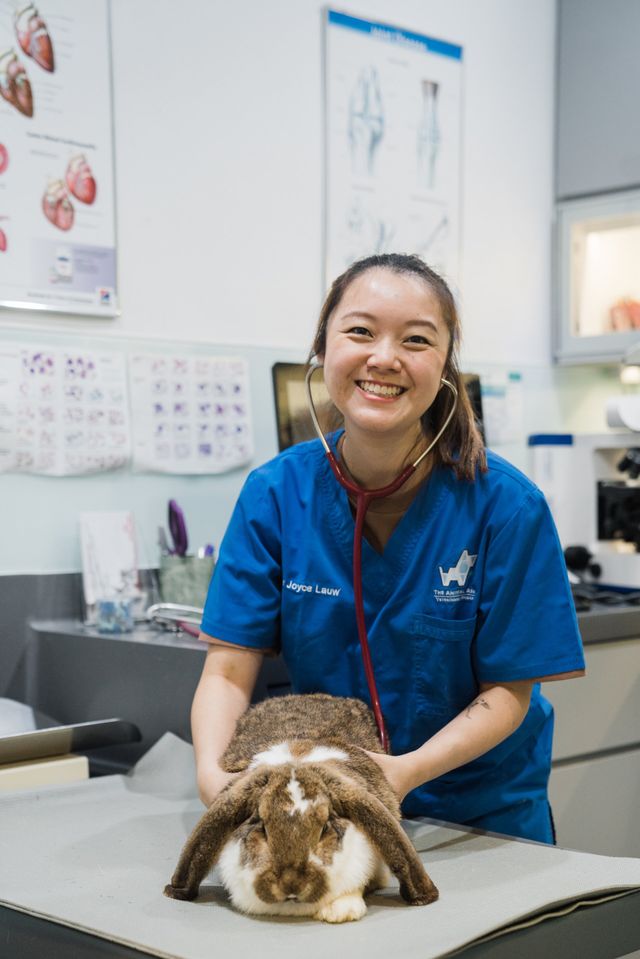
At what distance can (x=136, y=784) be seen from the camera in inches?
60.9

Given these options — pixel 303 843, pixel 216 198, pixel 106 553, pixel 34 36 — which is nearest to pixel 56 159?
pixel 34 36

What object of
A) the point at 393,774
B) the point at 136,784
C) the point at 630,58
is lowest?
the point at 136,784

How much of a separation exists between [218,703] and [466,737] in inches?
12.1

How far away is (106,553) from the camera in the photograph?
2.09 m

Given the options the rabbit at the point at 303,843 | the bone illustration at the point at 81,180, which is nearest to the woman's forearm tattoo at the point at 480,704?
the rabbit at the point at 303,843

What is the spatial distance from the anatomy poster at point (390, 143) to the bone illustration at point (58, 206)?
27.1 inches

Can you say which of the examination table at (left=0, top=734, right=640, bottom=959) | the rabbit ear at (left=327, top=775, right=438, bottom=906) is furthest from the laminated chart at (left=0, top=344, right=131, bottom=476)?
the rabbit ear at (left=327, top=775, right=438, bottom=906)

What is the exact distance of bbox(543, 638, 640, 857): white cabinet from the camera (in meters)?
2.22

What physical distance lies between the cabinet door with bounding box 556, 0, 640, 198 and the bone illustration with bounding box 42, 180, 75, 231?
1522 mm

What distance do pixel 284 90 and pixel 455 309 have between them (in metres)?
1.28

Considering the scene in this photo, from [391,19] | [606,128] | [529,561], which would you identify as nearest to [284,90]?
[391,19]

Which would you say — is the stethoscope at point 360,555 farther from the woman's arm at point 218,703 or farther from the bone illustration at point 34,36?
the bone illustration at point 34,36

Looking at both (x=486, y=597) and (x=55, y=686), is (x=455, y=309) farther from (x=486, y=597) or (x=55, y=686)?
(x=55, y=686)

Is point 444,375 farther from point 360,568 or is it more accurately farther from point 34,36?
point 34,36
